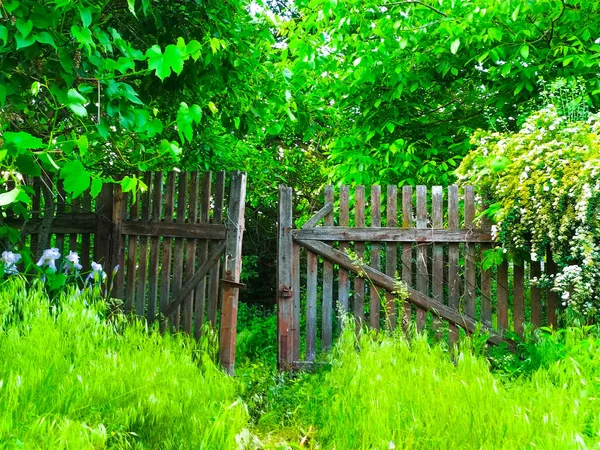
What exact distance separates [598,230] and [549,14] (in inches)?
108

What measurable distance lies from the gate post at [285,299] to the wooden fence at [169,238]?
0.51 meters

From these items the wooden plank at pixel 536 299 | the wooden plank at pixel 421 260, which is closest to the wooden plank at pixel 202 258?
the wooden plank at pixel 421 260

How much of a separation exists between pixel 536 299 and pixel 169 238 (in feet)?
10.6

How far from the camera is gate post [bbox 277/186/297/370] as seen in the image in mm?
4570

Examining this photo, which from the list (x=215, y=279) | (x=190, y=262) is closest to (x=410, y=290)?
(x=215, y=279)

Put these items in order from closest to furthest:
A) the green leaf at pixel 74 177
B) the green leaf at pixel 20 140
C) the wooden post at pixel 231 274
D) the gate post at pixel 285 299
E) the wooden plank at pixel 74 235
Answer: the green leaf at pixel 20 140 → the green leaf at pixel 74 177 → the wooden post at pixel 231 274 → the gate post at pixel 285 299 → the wooden plank at pixel 74 235

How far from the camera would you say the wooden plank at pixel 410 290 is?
14.6ft

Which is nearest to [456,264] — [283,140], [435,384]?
[435,384]

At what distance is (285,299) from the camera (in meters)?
4.61

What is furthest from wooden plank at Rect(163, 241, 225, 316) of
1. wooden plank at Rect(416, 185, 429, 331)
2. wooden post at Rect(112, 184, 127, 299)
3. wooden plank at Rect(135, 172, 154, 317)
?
wooden plank at Rect(416, 185, 429, 331)

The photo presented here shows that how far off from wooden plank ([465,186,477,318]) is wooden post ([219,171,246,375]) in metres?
1.96

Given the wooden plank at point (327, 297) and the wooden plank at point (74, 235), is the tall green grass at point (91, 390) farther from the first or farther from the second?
the wooden plank at point (74, 235)

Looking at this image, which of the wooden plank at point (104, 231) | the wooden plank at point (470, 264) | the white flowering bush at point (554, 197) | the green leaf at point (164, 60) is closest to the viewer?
the green leaf at point (164, 60)

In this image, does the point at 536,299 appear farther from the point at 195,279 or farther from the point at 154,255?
the point at 154,255
